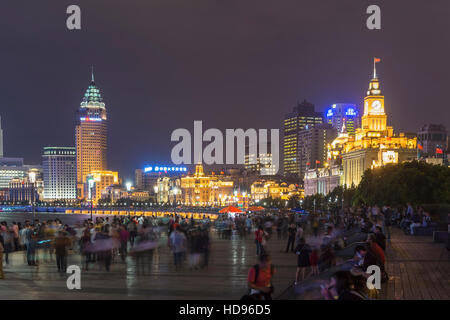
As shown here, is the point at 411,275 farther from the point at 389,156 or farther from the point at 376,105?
the point at 376,105

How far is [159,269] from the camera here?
787 inches

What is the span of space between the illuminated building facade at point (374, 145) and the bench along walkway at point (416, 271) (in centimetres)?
9630

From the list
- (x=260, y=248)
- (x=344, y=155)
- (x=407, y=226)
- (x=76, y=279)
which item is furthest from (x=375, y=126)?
(x=76, y=279)

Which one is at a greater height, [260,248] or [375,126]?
[375,126]

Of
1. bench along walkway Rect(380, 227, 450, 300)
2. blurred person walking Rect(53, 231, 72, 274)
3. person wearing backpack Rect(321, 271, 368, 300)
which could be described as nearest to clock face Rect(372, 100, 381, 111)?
bench along walkway Rect(380, 227, 450, 300)

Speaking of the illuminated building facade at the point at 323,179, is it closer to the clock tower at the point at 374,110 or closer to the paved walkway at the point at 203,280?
the clock tower at the point at 374,110

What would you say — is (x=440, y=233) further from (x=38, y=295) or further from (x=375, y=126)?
(x=375, y=126)

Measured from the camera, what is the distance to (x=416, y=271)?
17516 mm

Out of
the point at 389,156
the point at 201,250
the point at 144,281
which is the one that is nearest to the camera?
the point at 144,281

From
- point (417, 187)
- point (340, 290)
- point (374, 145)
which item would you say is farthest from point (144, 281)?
point (374, 145)

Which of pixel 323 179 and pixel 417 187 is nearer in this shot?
pixel 417 187

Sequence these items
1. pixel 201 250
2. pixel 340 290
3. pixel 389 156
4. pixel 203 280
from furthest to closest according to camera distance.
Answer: pixel 389 156
pixel 201 250
pixel 203 280
pixel 340 290

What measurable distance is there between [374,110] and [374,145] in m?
14.8
